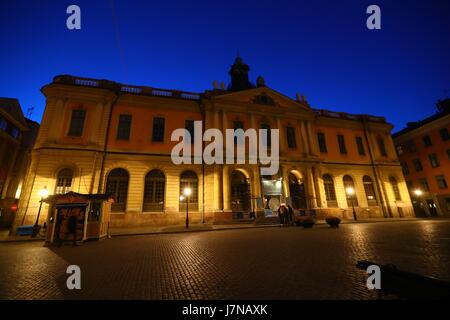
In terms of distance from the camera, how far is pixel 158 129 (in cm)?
1958

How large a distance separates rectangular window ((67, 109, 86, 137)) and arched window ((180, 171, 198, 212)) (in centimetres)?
978

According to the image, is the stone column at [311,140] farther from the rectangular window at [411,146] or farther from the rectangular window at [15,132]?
the rectangular window at [15,132]

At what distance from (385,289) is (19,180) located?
122ft

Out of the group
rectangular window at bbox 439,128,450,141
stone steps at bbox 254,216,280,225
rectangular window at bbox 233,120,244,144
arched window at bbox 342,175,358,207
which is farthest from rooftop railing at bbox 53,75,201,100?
rectangular window at bbox 439,128,450,141

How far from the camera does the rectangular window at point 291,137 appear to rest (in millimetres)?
22581

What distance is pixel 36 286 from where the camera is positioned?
400cm

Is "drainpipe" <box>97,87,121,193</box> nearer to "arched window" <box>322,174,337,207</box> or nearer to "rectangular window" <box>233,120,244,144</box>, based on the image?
"rectangular window" <box>233,120,244,144</box>

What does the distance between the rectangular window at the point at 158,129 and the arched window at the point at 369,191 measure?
78.5 ft

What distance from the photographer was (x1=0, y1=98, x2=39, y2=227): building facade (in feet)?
77.4

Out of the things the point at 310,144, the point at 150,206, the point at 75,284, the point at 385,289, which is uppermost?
the point at 310,144

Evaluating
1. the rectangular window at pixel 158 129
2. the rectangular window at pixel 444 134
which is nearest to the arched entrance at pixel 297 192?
the rectangular window at pixel 158 129

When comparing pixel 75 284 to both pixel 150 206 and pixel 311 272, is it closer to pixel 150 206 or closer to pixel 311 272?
pixel 311 272

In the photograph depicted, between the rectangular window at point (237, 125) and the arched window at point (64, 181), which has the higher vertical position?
the rectangular window at point (237, 125)

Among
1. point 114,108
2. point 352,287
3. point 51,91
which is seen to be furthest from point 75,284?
point 51,91
